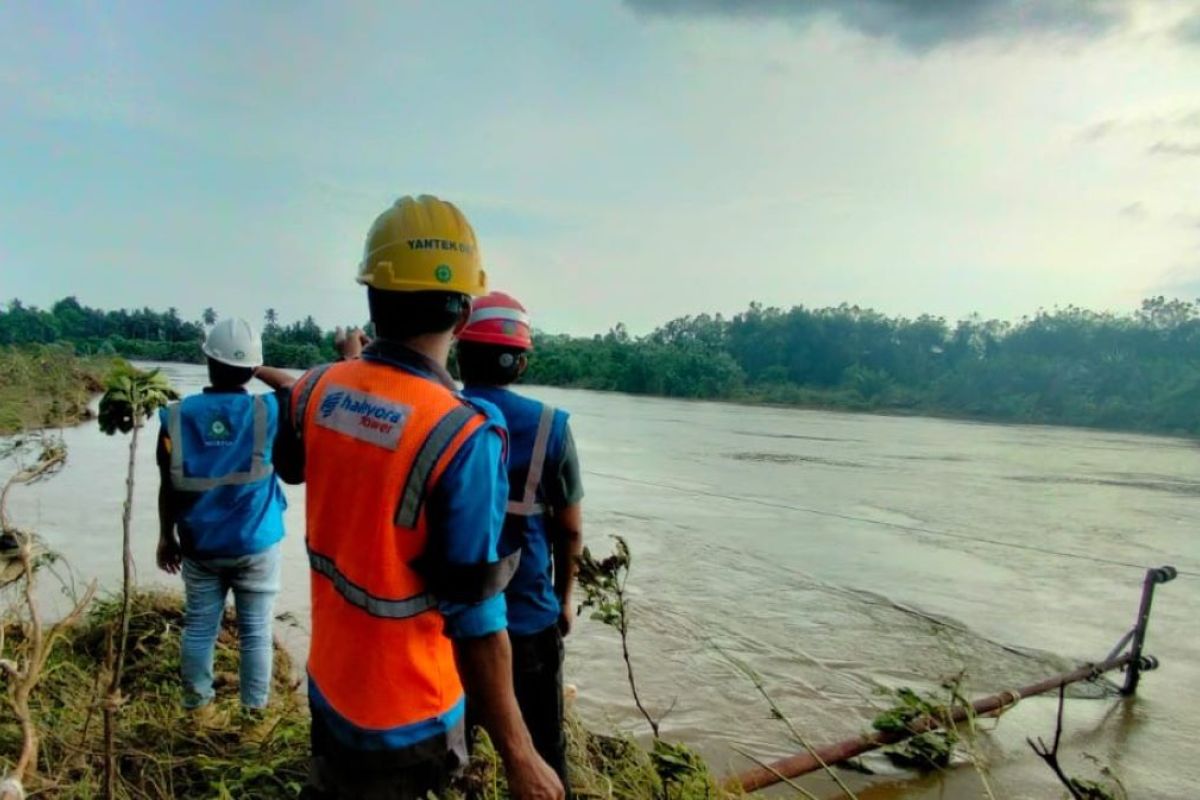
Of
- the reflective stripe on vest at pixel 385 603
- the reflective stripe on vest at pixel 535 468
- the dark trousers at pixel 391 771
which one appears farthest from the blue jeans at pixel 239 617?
the reflective stripe on vest at pixel 385 603

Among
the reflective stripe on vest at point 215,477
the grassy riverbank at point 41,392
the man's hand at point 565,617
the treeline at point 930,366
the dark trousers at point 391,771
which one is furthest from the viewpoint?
the treeline at point 930,366

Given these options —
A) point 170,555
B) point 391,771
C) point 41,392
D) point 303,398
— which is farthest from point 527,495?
point 41,392

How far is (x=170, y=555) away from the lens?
11.1 feet

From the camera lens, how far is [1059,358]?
62062 millimetres

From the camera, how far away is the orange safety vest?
1.40m

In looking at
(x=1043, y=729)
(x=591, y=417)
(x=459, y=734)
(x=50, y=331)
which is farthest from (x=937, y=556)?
(x=50, y=331)

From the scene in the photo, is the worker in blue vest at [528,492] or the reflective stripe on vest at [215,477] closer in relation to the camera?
the worker in blue vest at [528,492]

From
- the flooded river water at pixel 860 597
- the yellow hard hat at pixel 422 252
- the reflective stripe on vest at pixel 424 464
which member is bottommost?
the flooded river water at pixel 860 597

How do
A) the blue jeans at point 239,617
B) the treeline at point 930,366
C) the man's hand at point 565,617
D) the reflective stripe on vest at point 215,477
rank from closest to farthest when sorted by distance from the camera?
the man's hand at point 565,617 → the reflective stripe on vest at point 215,477 → the blue jeans at point 239,617 → the treeline at point 930,366

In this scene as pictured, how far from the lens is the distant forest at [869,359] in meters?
55.9

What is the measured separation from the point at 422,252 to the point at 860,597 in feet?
25.3

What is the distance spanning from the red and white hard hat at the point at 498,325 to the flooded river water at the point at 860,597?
2225 mm

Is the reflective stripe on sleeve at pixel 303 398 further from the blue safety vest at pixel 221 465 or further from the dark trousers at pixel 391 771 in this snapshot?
the blue safety vest at pixel 221 465

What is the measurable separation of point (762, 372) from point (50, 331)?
77.2m
